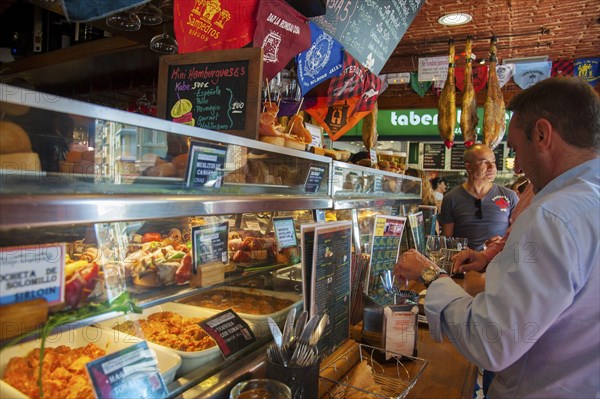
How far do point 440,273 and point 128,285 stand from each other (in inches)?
51.2

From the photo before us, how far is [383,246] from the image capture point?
2594 mm

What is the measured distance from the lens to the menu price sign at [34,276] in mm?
919

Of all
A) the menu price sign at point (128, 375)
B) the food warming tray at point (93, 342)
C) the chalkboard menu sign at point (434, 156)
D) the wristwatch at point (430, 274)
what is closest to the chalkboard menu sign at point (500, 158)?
the chalkboard menu sign at point (434, 156)

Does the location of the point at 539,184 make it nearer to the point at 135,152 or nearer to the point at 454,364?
the point at 454,364

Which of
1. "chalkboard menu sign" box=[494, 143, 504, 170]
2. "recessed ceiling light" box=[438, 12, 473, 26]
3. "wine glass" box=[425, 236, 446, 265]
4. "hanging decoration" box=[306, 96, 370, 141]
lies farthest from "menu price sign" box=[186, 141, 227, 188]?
"chalkboard menu sign" box=[494, 143, 504, 170]

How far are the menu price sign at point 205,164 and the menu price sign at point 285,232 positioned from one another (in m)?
0.72

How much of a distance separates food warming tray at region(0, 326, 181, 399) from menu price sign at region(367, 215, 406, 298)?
125 centimetres

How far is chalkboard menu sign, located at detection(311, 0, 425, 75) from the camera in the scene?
9.73 ft

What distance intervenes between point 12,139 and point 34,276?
1.04 ft

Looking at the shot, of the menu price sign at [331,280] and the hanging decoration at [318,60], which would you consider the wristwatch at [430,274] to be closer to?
the menu price sign at [331,280]

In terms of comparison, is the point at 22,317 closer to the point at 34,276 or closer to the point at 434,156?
the point at 34,276

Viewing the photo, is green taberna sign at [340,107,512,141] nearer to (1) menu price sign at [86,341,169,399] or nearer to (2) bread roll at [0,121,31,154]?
(1) menu price sign at [86,341,169,399]

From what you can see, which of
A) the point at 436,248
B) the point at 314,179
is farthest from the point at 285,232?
the point at 436,248

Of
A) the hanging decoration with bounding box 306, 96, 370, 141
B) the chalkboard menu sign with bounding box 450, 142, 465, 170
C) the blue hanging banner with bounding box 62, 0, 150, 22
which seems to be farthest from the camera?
the chalkboard menu sign with bounding box 450, 142, 465, 170
